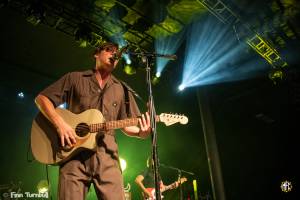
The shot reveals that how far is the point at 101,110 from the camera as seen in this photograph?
2.88 meters

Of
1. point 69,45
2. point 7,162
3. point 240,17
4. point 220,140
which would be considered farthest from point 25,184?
point 240,17

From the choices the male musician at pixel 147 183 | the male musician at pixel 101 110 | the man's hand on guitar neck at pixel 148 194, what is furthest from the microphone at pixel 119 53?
the man's hand on guitar neck at pixel 148 194

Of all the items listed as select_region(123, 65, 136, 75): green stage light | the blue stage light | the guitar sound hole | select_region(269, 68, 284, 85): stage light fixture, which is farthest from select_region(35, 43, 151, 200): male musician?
select_region(269, 68, 284, 85): stage light fixture

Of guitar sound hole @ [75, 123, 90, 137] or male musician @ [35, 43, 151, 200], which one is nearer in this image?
male musician @ [35, 43, 151, 200]

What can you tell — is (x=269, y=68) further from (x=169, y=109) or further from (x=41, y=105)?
(x=41, y=105)

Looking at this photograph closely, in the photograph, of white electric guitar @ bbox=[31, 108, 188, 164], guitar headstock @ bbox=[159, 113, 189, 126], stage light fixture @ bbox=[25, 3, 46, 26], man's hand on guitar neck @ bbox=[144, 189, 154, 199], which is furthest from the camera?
man's hand on guitar neck @ bbox=[144, 189, 154, 199]

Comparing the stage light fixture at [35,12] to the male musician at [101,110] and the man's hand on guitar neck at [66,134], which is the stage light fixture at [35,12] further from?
the man's hand on guitar neck at [66,134]

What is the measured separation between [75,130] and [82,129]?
0.22 feet

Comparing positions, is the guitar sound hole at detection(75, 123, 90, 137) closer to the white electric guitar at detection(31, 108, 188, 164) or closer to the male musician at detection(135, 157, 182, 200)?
the white electric guitar at detection(31, 108, 188, 164)

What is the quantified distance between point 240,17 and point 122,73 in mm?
4254

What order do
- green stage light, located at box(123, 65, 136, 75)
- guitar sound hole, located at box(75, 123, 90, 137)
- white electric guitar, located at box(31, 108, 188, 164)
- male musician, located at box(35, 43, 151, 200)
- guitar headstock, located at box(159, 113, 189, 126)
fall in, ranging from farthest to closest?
green stage light, located at box(123, 65, 136, 75) < guitar headstock, located at box(159, 113, 189, 126) < guitar sound hole, located at box(75, 123, 90, 137) < white electric guitar, located at box(31, 108, 188, 164) < male musician, located at box(35, 43, 151, 200)

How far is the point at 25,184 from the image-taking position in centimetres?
841

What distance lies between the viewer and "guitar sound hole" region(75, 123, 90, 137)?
9.09 ft

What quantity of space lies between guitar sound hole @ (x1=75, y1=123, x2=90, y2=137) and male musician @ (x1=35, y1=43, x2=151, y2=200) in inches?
4.7
